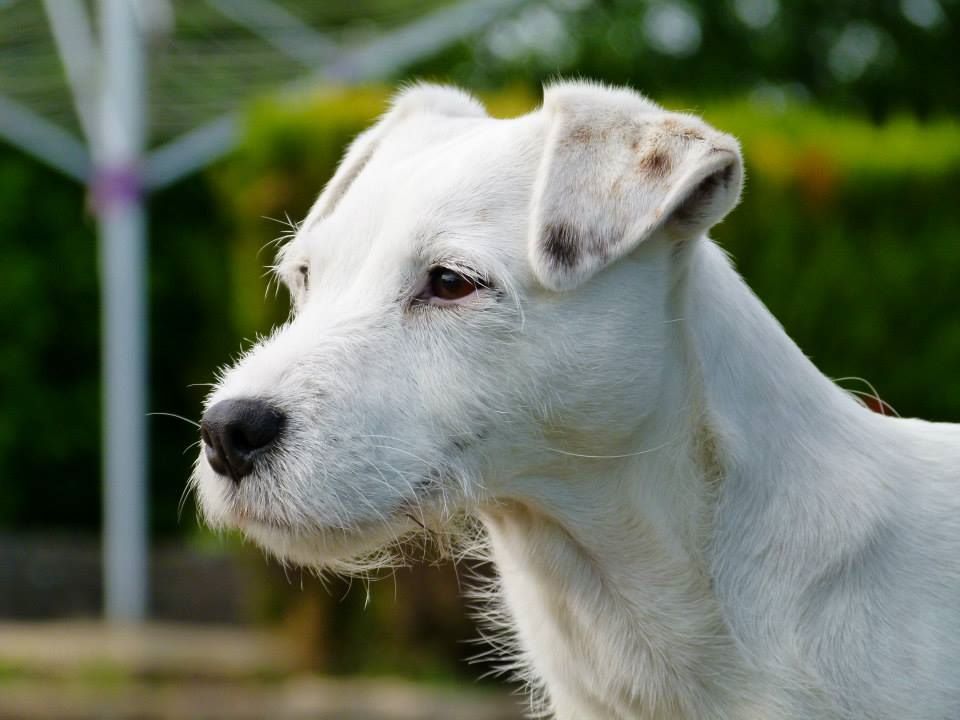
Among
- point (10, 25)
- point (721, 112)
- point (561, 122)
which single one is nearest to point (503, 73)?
point (10, 25)

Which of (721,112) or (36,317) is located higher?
(36,317)

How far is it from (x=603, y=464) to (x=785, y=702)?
0.69 meters

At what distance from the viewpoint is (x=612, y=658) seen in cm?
341

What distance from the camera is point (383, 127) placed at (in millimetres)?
4133

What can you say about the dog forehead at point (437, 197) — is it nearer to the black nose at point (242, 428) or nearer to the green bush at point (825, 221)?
the black nose at point (242, 428)

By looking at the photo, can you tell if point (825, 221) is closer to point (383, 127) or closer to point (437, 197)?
point (383, 127)

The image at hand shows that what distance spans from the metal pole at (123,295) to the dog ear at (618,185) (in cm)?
962

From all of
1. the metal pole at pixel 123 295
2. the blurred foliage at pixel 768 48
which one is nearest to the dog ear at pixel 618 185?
the metal pole at pixel 123 295

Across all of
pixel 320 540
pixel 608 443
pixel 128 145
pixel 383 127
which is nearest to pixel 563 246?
pixel 608 443

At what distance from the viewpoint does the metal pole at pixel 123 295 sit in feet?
40.4

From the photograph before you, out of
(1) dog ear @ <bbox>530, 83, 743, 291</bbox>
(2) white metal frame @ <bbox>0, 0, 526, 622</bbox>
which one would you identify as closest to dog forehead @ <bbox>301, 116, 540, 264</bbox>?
(1) dog ear @ <bbox>530, 83, 743, 291</bbox>

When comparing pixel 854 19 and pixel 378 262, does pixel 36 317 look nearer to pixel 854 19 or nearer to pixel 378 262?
pixel 378 262

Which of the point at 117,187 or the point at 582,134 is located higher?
the point at 117,187

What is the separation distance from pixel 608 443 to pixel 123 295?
990 centimetres
